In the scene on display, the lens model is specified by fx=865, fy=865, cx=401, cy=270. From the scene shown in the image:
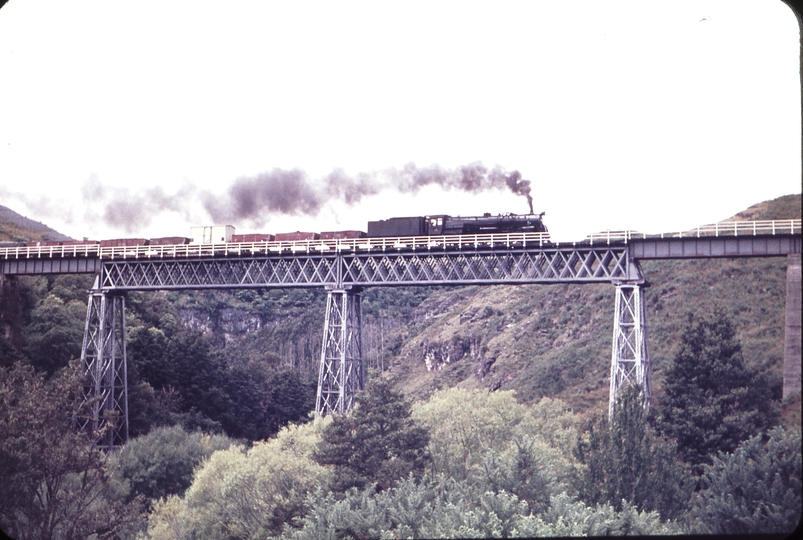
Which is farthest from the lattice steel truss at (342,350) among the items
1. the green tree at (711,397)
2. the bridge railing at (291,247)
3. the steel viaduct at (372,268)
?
the green tree at (711,397)

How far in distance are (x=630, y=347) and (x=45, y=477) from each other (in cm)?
2751

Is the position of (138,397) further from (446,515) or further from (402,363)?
(402,363)

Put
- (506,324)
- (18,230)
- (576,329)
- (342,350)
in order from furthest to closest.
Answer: (18,230), (506,324), (576,329), (342,350)

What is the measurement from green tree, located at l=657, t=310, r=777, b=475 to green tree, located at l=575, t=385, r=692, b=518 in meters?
6.83

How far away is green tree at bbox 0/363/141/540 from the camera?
3566 cm

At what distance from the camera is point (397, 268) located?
48.1 m

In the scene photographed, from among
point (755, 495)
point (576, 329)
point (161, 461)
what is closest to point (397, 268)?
point (161, 461)

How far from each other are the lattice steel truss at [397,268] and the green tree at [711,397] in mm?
7414

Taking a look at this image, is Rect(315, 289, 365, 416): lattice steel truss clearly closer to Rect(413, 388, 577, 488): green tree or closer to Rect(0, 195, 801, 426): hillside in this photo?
Rect(0, 195, 801, 426): hillside

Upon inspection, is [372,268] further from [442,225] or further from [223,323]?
[223,323]

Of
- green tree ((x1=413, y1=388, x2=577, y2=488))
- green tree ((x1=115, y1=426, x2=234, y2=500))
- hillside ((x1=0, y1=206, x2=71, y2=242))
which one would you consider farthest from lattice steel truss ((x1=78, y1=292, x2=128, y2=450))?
hillside ((x1=0, y1=206, x2=71, y2=242))

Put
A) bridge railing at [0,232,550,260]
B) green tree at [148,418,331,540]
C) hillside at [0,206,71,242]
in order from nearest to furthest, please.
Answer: green tree at [148,418,331,540]
bridge railing at [0,232,550,260]
hillside at [0,206,71,242]

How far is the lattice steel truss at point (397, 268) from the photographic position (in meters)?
43.8

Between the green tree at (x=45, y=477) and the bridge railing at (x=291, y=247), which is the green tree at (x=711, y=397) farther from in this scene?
the green tree at (x=45, y=477)
